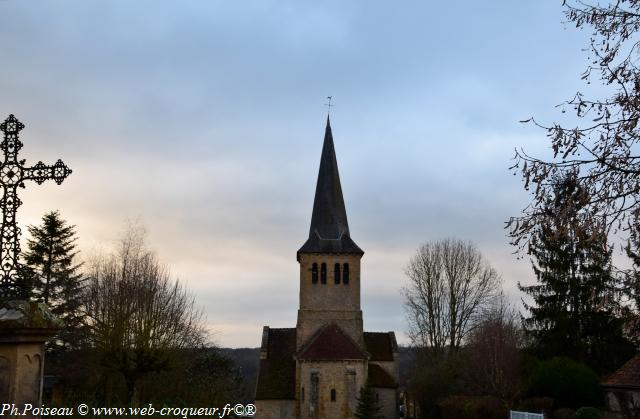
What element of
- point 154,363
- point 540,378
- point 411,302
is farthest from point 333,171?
point 154,363

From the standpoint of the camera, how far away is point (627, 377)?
23016 millimetres

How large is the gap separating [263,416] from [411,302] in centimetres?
1330

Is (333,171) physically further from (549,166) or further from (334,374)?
(549,166)

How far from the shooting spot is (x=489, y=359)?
3109 cm

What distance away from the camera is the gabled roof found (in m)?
35.7

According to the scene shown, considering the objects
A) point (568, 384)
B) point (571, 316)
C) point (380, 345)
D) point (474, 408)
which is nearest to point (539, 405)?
point (568, 384)

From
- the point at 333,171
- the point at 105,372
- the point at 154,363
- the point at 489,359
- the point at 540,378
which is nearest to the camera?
the point at 154,363

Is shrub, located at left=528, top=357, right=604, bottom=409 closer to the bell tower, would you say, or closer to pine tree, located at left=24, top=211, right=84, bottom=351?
the bell tower

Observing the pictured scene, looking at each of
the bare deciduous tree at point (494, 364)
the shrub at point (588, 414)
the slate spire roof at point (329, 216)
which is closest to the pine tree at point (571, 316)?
the bare deciduous tree at point (494, 364)

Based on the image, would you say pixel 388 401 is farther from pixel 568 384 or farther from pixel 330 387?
pixel 568 384

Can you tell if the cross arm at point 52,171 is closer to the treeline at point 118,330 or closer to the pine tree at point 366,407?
the treeline at point 118,330

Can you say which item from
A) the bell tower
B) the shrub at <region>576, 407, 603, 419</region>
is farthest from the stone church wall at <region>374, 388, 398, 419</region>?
the shrub at <region>576, 407, 603, 419</region>

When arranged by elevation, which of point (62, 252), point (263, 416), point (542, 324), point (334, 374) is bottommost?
point (263, 416)

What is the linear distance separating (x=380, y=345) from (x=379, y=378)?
10.4 ft
